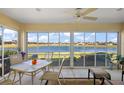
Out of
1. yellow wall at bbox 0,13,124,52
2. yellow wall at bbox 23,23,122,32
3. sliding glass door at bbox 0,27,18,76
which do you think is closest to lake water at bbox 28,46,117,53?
yellow wall at bbox 0,13,124,52

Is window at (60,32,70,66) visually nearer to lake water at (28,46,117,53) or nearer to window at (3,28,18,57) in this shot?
lake water at (28,46,117,53)

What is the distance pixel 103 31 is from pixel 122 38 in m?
0.91

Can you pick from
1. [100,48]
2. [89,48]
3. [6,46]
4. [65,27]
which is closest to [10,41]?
[6,46]

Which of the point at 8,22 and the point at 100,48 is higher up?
the point at 8,22

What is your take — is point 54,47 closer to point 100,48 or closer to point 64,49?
point 64,49

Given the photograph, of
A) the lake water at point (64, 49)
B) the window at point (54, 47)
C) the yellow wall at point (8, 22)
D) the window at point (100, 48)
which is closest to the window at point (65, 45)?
the lake water at point (64, 49)

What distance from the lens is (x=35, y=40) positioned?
745 cm

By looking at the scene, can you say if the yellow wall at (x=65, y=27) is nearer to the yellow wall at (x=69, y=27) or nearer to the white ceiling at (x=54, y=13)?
the yellow wall at (x=69, y=27)

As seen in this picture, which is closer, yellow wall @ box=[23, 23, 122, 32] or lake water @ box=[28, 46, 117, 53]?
yellow wall @ box=[23, 23, 122, 32]

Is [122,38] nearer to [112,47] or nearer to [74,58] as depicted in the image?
[112,47]

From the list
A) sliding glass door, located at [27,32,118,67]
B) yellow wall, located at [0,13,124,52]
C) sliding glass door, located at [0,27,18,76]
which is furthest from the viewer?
sliding glass door, located at [27,32,118,67]

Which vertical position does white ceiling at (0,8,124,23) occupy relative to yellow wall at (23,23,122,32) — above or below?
above

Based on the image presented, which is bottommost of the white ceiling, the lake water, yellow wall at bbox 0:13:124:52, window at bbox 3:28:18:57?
the lake water
